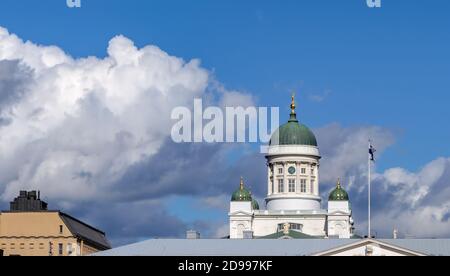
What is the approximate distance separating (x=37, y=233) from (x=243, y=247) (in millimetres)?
44545

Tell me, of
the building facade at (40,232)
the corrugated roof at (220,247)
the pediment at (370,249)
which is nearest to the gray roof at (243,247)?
the corrugated roof at (220,247)

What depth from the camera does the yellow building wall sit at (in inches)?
7451

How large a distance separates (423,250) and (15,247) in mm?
57002

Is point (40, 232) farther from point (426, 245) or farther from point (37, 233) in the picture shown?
point (426, 245)

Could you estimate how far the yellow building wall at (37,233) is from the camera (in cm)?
18925

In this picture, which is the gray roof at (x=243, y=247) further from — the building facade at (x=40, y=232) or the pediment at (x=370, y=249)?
the building facade at (x=40, y=232)

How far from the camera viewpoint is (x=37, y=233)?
19025 centimetres

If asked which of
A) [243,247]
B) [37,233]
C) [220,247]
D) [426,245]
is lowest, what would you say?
[243,247]

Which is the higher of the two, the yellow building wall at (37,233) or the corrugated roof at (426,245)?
the yellow building wall at (37,233)

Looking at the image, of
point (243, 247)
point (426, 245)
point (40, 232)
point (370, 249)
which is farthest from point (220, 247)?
point (40, 232)

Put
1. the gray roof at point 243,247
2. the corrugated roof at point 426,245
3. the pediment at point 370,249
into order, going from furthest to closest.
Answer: the pediment at point 370,249, the corrugated roof at point 426,245, the gray roof at point 243,247

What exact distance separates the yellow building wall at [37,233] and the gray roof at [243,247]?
30970mm
